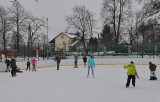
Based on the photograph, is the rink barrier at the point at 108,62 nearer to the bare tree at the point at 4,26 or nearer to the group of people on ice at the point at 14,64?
the group of people on ice at the point at 14,64

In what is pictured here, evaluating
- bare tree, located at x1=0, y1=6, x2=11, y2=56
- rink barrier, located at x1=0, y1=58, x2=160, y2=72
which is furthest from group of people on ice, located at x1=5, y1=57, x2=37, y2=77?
bare tree, located at x1=0, y1=6, x2=11, y2=56

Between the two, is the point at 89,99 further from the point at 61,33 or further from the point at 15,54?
the point at 61,33

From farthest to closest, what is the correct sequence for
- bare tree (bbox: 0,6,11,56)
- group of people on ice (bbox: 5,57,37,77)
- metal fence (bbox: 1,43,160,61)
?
bare tree (bbox: 0,6,11,56) < metal fence (bbox: 1,43,160,61) < group of people on ice (bbox: 5,57,37,77)

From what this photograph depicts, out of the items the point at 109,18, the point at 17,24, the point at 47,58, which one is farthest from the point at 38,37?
the point at 47,58

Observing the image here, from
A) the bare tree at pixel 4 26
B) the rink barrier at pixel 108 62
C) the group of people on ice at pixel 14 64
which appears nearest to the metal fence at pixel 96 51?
the rink barrier at pixel 108 62

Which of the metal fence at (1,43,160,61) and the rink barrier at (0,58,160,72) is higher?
the metal fence at (1,43,160,61)

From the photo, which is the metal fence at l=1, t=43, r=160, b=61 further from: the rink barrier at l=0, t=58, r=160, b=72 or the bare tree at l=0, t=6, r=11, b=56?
the bare tree at l=0, t=6, r=11, b=56

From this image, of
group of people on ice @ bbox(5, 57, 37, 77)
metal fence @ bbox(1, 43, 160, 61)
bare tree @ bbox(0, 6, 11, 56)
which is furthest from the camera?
bare tree @ bbox(0, 6, 11, 56)

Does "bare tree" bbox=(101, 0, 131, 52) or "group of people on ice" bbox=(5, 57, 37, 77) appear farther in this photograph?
"bare tree" bbox=(101, 0, 131, 52)

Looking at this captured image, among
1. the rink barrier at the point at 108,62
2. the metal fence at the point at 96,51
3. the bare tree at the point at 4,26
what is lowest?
the rink barrier at the point at 108,62

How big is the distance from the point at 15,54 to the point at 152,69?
56.5 ft

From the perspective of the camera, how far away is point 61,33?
7856 centimetres

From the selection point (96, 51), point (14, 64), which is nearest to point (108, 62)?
point (96, 51)

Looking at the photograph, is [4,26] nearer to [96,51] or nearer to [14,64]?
[96,51]
